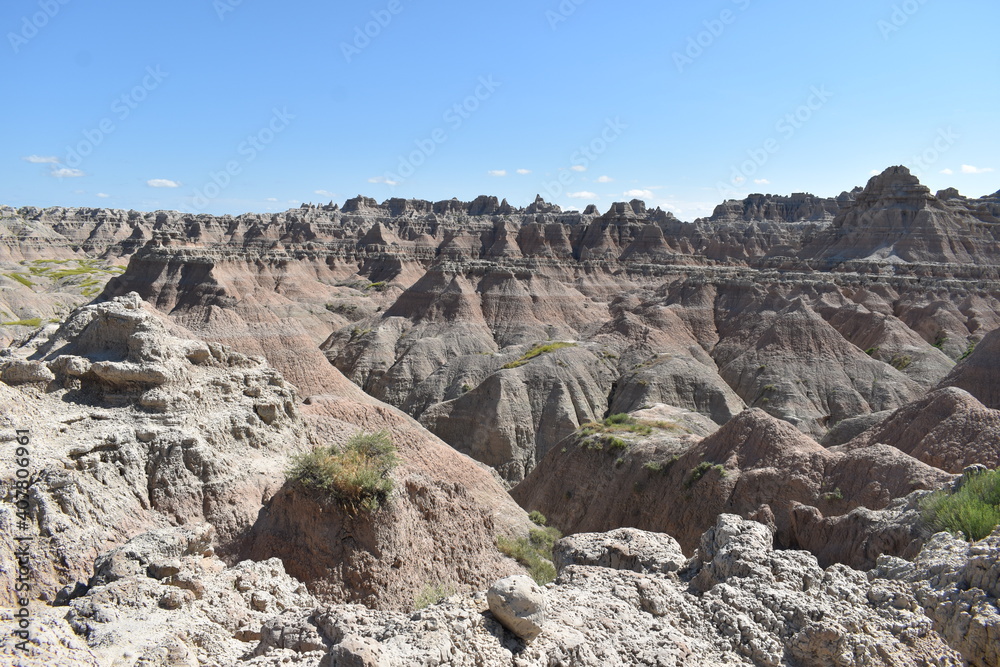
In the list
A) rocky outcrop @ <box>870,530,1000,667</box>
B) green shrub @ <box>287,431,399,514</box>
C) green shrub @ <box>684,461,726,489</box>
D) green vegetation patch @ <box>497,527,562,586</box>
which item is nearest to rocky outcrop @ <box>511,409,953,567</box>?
green shrub @ <box>684,461,726,489</box>

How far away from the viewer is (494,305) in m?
70.8

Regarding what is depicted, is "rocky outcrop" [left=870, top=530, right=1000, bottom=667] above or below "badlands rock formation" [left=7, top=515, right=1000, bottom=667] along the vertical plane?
above

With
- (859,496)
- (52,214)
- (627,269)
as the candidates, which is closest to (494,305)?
(627,269)

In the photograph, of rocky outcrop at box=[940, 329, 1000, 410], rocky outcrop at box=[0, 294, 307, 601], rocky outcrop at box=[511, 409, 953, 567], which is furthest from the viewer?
rocky outcrop at box=[940, 329, 1000, 410]

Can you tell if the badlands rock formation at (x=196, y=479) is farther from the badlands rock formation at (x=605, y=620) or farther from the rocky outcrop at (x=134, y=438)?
the badlands rock formation at (x=605, y=620)

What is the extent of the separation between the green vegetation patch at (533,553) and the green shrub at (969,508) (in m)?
7.83

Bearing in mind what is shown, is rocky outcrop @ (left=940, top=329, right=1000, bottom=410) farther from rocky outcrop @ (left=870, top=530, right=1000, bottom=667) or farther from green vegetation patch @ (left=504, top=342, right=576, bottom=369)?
rocky outcrop @ (left=870, top=530, right=1000, bottom=667)

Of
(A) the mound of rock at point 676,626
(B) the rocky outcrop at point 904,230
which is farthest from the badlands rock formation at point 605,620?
(B) the rocky outcrop at point 904,230

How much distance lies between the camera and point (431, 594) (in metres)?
13.4

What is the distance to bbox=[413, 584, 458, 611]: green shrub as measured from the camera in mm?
12984

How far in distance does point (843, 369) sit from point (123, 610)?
55.2 m

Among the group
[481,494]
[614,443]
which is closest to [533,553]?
[481,494]

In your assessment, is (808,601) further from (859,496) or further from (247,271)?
(247,271)

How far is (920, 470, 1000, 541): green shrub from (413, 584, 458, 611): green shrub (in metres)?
9.31
